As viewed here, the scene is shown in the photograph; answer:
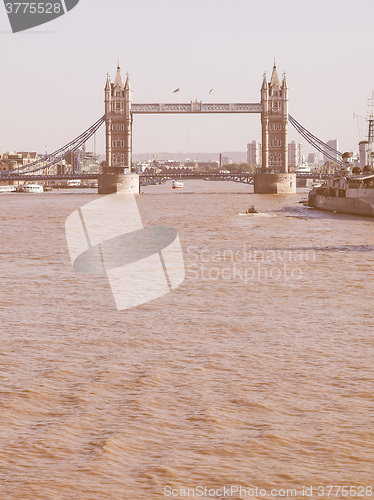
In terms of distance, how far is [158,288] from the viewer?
21.7 metres

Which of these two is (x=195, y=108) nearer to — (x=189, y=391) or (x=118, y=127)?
(x=118, y=127)

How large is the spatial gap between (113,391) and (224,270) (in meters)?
15.4

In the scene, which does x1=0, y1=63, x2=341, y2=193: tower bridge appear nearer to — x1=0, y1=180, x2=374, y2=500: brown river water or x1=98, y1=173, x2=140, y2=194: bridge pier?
x1=98, y1=173, x2=140, y2=194: bridge pier

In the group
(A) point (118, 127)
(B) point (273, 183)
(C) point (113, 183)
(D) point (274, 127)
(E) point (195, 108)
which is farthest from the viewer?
(D) point (274, 127)

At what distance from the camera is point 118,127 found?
132 metres

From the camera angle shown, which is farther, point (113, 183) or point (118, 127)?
A: point (118, 127)

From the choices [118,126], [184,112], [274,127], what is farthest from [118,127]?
[274,127]

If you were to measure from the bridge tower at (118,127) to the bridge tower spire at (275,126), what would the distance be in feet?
74.1

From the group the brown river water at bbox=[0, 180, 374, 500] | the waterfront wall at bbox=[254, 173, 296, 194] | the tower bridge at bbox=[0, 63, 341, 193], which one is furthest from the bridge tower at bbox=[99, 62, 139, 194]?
the brown river water at bbox=[0, 180, 374, 500]

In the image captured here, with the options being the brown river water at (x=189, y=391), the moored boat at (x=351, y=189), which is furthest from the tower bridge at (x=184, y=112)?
the brown river water at (x=189, y=391)

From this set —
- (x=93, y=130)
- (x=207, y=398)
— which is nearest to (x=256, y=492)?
(x=207, y=398)

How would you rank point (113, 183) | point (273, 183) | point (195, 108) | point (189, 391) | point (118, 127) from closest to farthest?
point (189, 391)
point (113, 183)
point (273, 183)
point (195, 108)
point (118, 127)

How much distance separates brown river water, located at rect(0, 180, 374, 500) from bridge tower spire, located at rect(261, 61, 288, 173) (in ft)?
362

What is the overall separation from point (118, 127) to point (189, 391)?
12362 cm
